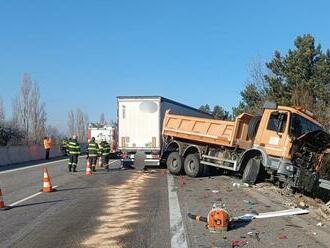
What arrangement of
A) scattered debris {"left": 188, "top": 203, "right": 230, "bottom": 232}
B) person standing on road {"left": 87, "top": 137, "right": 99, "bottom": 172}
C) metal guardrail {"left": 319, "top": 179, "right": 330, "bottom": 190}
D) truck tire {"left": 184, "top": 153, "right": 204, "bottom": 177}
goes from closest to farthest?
1. scattered debris {"left": 188, "top": 203, "right": 230, "bottom": 232}
2. metal guardrail {"left": 319, "top": 179, "right": 330, "bottom": 190}
3. truck tire {"left": 184, "top": 153, "right": 204, "bottom": 177}
4. person standing on road {"left": 87, "top": 137, "right": 99, "bottom": 172}

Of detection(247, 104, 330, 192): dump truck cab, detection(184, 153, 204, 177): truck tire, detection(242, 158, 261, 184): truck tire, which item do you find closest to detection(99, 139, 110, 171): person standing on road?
detection(184, 153, 204, 177): truck tire

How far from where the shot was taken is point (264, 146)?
747 inches

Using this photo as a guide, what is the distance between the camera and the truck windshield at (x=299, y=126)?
18172 millimetres

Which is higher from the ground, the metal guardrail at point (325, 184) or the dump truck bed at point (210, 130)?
the dump truck bed at point (210, 130)

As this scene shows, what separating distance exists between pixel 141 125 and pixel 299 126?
9.81 meters

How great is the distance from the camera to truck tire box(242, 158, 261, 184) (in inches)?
738

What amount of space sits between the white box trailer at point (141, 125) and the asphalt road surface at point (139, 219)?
7.32m

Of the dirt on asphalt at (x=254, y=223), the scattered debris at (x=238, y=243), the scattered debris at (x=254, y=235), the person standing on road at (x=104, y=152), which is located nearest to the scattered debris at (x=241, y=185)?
the dirt on asphalt at (x=254, y=223)

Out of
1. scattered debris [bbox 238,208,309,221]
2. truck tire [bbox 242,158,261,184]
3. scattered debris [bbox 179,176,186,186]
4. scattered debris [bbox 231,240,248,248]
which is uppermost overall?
truck tire [bbox 242,158,261,184]

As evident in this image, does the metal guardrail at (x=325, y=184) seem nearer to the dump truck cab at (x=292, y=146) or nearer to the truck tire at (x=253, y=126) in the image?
the dump truck cab at (x=292, y=146)

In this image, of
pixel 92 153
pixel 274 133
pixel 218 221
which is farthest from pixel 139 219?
pixel 92 153

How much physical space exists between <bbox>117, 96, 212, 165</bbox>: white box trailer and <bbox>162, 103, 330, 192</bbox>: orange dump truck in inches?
103

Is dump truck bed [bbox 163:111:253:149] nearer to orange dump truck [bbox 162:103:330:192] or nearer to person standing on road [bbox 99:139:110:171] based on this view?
orange dump truck [bbox 162:103:330:192]

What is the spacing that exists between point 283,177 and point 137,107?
33.9 feet
